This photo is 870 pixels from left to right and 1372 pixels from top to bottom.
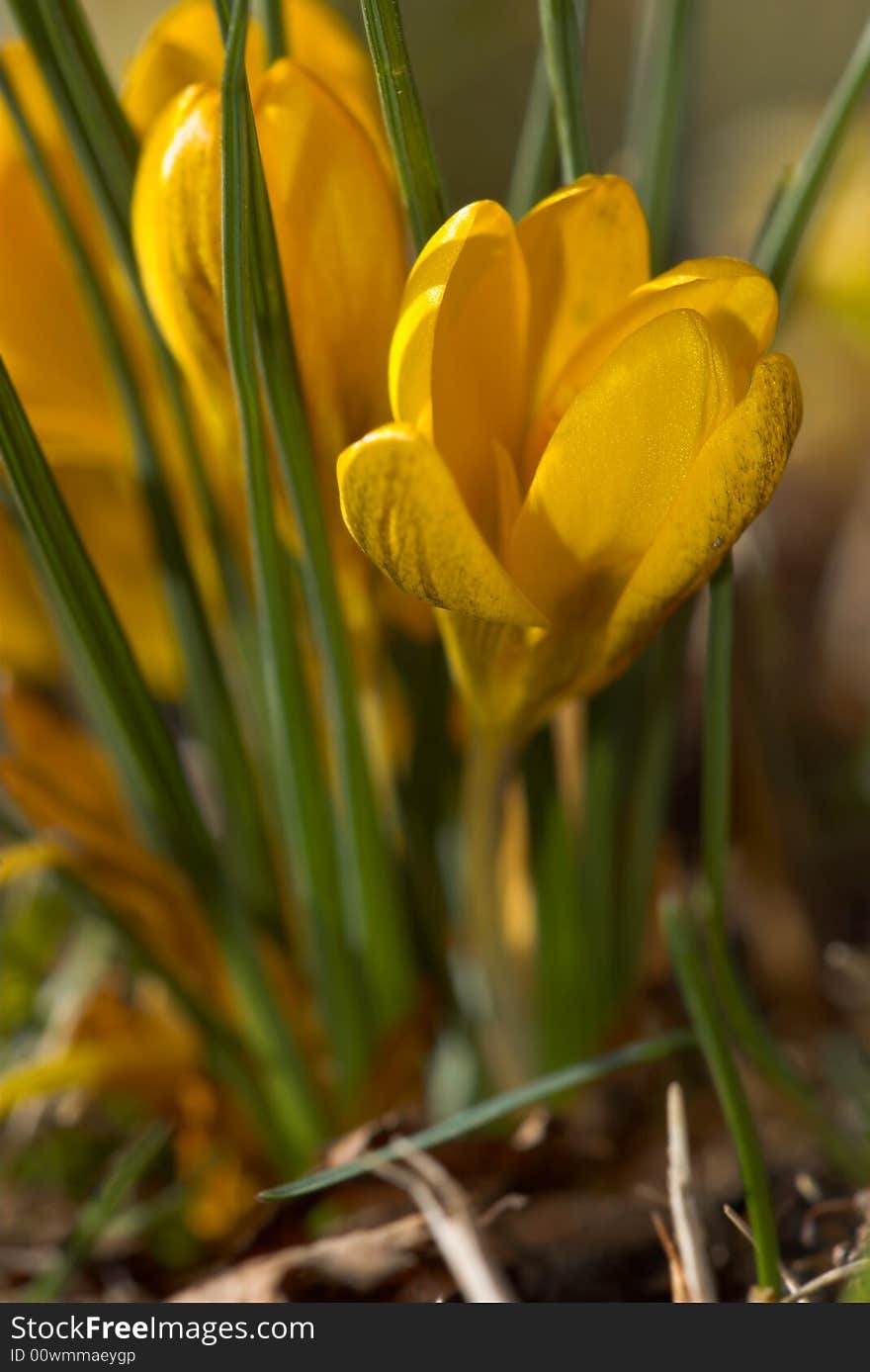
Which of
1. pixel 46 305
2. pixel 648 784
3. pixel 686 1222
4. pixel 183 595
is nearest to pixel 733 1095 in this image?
pixel 686 1222

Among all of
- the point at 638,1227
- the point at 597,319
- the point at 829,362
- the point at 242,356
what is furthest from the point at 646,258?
the point at 829,362

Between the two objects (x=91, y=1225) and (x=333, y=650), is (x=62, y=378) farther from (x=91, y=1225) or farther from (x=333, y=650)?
(x=91, y=1225)

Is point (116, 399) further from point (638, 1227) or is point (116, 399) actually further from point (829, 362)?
point (829, 362)

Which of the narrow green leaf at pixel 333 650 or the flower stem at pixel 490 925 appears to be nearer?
the narrow green leaf at pixel 333 650

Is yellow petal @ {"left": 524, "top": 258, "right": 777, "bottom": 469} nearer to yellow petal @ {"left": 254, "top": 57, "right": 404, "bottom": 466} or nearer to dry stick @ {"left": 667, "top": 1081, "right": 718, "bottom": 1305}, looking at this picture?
yellow petal @ {"left": 254, "top": 57, "right": 404, "bottom": 466}

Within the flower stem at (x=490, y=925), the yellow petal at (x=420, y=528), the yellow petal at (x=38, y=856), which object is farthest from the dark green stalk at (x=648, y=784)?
the yellow petal at (x=38, y=856)

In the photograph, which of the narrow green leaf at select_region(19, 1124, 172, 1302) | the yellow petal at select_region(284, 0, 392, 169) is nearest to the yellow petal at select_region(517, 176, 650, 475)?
the yellow petal at select_region(284, 0, 392, 169)

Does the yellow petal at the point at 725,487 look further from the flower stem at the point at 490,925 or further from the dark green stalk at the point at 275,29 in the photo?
the dark green stalk at the point at 275,29
